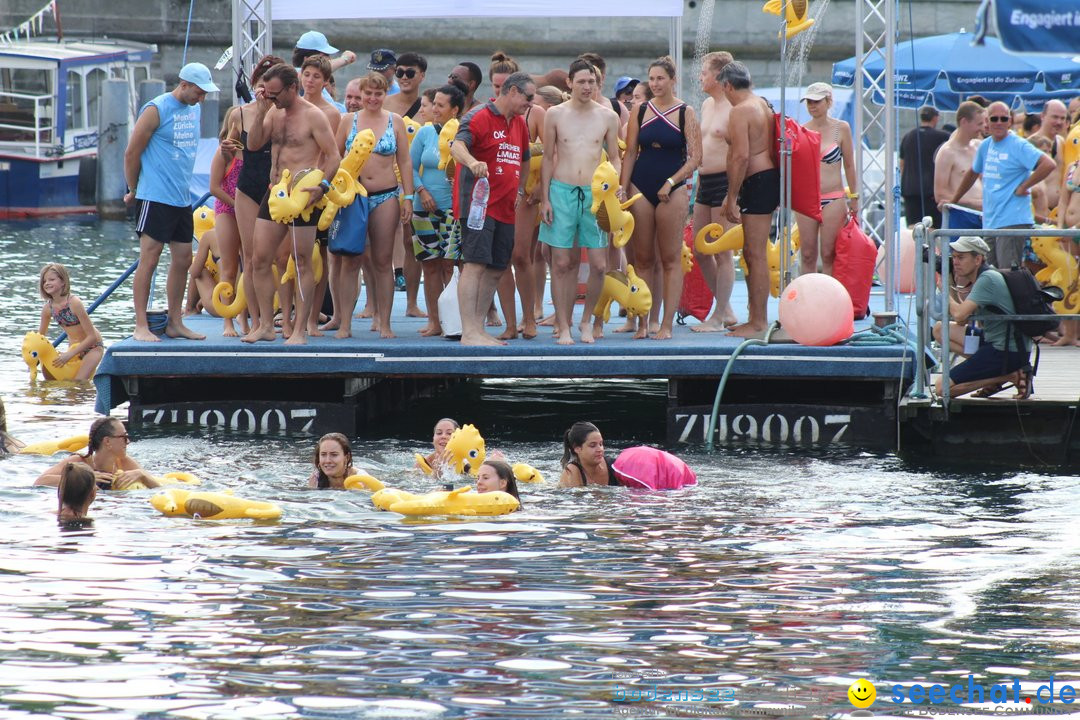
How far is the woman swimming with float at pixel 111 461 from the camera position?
31.4ft

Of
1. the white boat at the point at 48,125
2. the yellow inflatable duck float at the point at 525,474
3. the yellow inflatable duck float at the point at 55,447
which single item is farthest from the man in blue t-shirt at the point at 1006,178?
the white boat at the point at 48,125

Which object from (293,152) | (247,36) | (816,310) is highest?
(247,36)

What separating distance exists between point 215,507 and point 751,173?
4.92 meters

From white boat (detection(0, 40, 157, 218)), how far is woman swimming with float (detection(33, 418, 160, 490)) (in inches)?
947

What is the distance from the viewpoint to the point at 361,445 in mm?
11500

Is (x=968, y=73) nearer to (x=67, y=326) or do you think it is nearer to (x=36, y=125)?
(x=67, y=326)

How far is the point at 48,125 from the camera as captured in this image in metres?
32.8

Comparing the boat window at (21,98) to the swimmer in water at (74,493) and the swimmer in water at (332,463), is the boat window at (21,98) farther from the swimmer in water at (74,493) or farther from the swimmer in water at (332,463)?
the swimmer in water at (74,493)

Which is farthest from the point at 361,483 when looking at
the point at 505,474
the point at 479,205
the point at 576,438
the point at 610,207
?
the point at 610,207

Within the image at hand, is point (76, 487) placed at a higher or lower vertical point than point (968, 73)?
lower

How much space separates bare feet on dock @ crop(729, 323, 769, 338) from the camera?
11.9 meters

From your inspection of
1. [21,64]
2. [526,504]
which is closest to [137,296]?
[526,504]

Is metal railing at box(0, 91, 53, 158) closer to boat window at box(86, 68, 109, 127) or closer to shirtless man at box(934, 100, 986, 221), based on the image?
boat window at box(86, 68, 109, 127)

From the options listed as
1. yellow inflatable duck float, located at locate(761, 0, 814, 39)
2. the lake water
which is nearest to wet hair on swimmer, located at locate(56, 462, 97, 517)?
the lake water
